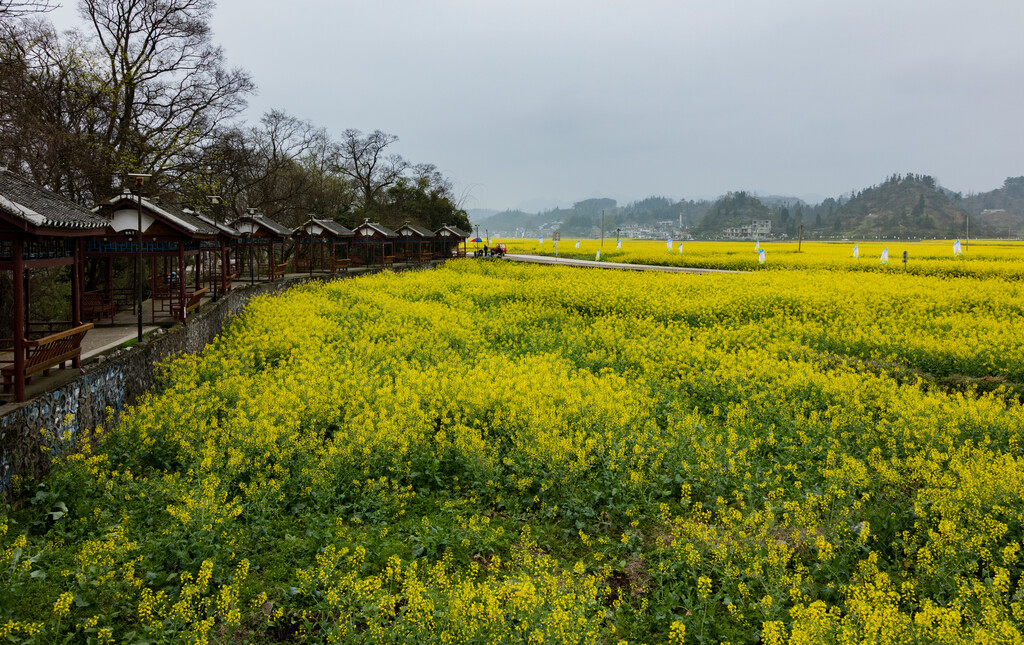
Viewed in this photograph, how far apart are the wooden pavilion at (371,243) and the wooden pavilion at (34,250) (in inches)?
962

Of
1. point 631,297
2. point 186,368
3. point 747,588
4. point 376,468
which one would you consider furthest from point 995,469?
point 631,297

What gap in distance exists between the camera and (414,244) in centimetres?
5150

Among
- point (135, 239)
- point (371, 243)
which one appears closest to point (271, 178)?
point (371, 243)

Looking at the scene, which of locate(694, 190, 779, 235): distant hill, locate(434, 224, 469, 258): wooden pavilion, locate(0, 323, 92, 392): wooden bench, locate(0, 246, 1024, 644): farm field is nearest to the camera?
locate(0, 246, 1024, 644): farm field

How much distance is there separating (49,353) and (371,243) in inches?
1267

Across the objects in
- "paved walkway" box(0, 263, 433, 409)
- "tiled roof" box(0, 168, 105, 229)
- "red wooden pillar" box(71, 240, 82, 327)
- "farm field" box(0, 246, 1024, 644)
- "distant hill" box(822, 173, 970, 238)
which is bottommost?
"farm field" box(0, 246, 1024, 644)

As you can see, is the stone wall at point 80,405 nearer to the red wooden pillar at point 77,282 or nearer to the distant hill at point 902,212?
the red wooden pillar at point 77,282

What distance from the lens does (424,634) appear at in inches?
202

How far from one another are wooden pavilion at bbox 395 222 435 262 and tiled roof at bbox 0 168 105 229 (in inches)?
1254

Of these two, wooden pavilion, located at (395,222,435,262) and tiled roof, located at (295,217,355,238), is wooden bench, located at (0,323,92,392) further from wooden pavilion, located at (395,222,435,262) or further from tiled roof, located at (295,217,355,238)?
wooden pavilion, located at (395,222,435,262)

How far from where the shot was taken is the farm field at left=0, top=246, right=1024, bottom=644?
557 centimetres

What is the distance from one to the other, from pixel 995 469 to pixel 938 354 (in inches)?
325

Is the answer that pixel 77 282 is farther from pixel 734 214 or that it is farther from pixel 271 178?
pixel 734 214

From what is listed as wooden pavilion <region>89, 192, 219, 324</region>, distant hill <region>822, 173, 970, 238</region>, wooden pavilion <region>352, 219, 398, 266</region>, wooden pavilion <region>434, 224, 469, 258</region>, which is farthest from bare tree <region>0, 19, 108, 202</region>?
distant hill <region>822, 173, 970, 238</region>
